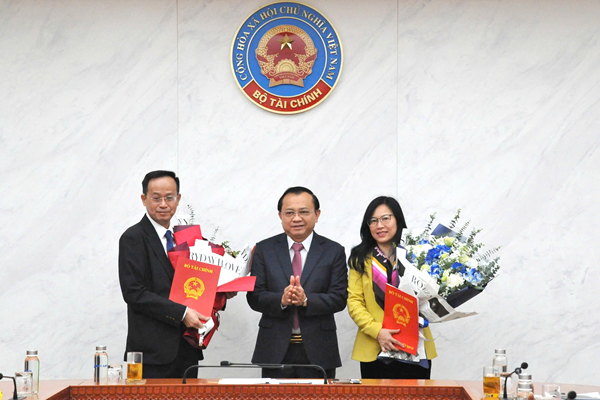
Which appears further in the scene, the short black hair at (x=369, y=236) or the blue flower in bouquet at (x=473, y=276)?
the short black hair at (x=369, y=236)

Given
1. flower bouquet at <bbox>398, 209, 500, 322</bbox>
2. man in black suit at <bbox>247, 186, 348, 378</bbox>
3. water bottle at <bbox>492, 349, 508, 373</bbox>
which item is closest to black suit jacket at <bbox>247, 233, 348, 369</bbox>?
man in black suit at <bbox>247, 186, 348, 378</bbox>

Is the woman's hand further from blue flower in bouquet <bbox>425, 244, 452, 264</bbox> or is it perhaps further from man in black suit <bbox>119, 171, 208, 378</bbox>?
man in black suit <bbox>119, 171, 208, 378</bbox>

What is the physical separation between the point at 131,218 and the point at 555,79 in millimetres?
2829

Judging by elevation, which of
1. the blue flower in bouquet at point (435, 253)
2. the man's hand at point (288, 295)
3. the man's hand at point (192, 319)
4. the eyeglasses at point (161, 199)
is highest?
the eyeglasses at point (161, 199)

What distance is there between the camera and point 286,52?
4.55 m

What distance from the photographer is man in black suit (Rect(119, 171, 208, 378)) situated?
11.2 feet

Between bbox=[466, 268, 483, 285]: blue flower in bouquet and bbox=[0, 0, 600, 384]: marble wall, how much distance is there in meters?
1.26

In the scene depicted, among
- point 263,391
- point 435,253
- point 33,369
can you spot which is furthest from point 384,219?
point 33,369

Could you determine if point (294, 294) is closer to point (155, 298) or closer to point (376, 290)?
point (376, 290)

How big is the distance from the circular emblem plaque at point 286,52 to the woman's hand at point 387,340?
171 centimetres

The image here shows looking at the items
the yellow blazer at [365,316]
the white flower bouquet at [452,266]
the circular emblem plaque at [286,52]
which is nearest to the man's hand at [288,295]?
the yellow blazer at [365,316]

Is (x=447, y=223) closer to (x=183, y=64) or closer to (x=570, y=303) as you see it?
(x=570, y=303)

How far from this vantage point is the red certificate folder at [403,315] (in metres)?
3.28

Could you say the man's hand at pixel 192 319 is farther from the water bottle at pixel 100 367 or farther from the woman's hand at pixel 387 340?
the woman's hand at pixel 387 340
